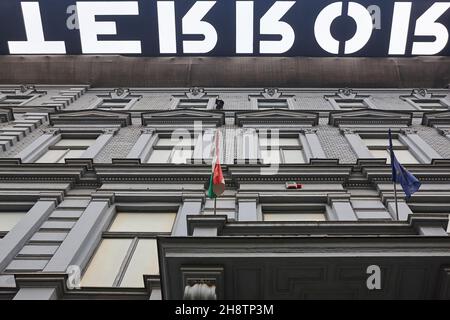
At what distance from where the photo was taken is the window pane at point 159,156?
18.1 meters

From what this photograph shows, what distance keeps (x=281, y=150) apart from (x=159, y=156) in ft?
16.1

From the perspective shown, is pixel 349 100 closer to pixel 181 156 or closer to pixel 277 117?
pixel 277 117

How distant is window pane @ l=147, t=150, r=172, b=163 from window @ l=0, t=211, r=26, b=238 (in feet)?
17.1

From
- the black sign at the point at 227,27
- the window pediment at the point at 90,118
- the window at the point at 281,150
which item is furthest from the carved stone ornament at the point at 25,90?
the window at the point at 281,150

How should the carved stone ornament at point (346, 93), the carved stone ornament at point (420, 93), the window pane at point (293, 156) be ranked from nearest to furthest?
the window pane at point (293, 156)
the carved stone ornament at point (420, 93)
the carved stone ornament at point (346, 93)

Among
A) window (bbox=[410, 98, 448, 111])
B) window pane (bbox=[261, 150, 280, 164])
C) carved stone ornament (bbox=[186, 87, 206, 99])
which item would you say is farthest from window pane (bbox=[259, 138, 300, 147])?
window (bbox=[410, 98, 448, 111])

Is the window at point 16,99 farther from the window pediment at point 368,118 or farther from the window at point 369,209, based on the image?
the window at point 369,209

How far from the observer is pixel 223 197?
571 inches

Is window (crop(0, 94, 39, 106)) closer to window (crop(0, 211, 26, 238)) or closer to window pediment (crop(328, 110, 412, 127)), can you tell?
window (crop(0, 211, 26, 238))

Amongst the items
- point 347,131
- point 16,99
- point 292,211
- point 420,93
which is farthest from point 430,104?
point 16,99

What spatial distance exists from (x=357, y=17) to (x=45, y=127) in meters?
19.6

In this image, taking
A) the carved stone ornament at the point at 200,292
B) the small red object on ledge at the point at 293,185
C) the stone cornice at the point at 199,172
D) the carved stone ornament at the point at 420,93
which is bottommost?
the carved stone ornament at the point at 420,93

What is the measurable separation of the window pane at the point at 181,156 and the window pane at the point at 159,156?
0.31m

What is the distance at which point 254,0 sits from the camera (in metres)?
28.5
